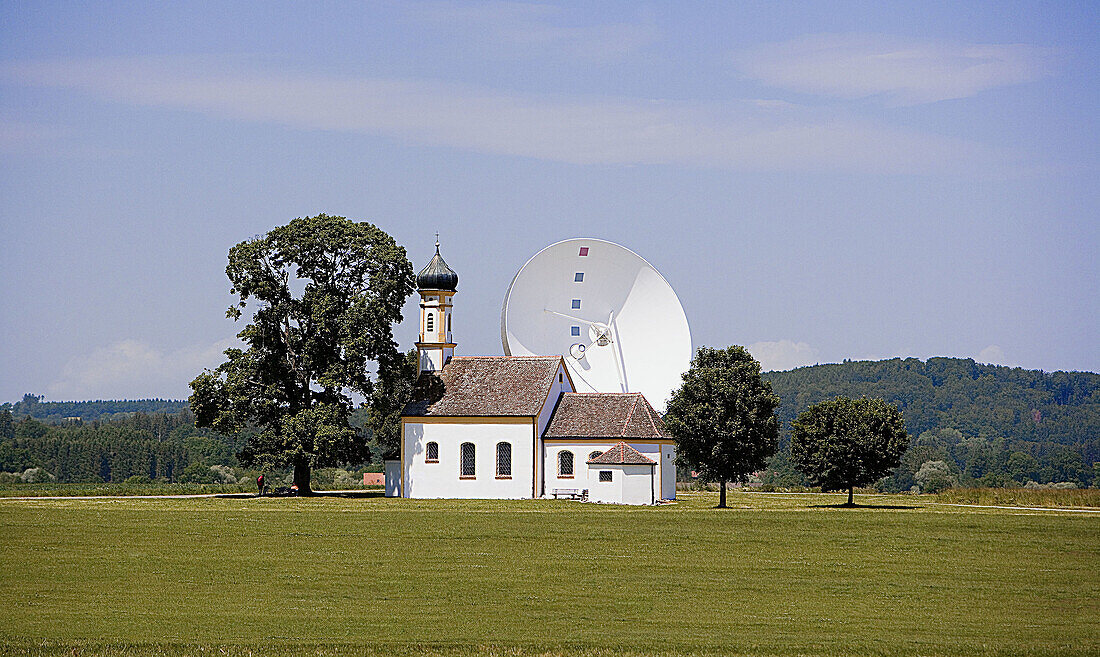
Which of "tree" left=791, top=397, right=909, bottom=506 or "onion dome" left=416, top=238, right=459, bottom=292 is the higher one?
"onion dome" left=416, top=238, right=459, bottom=292

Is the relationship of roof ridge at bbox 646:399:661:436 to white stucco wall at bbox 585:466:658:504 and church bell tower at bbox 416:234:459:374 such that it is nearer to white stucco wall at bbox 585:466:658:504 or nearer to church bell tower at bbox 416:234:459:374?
white stucco wall at bbox 585:466:658:504

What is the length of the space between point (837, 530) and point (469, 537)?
12.6 m

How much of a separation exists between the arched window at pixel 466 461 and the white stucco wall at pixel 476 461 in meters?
0.18

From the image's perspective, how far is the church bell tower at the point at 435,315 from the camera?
3039 inches

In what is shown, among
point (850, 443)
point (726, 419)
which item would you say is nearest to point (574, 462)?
point (726, 419)

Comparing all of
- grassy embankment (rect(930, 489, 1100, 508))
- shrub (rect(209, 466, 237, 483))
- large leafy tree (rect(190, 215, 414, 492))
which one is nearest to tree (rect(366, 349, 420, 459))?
large leafy tree (rect(190, 215, 414, 492))

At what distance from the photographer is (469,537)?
142ft

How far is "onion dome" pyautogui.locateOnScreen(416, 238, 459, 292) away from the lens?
253 ft

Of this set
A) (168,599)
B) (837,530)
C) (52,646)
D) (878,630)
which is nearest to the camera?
(52,646)

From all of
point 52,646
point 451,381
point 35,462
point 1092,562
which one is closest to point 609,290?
point 451,381

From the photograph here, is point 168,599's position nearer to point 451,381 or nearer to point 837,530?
point 837,530

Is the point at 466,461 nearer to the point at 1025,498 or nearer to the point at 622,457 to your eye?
the point at 622,457

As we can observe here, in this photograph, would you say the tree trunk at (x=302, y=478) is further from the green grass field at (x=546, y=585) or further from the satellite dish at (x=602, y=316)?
the green grass field at (x=546, y=585)

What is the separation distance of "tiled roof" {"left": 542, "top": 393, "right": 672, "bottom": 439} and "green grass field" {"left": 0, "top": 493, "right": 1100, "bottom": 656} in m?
19.0
